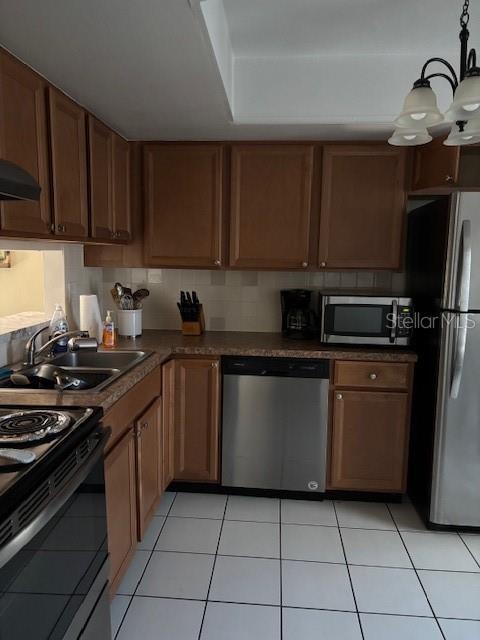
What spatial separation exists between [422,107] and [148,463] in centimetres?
183

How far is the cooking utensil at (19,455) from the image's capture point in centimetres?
115

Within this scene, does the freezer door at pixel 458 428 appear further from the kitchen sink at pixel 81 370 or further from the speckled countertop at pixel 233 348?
the kitchen sink at pixel 81 370

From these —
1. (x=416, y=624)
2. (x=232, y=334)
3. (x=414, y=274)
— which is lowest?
(x=416, y=624)

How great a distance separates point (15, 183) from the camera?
1.24 meters

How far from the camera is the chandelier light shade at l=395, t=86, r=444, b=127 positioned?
1441 mm

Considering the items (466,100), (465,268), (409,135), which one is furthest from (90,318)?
(466,100)

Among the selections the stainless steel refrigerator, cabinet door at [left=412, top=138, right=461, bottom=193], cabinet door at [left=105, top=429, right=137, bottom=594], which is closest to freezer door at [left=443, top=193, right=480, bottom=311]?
the stainless steel refrigerator

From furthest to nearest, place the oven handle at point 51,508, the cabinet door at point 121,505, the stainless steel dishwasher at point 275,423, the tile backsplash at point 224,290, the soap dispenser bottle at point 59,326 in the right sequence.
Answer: the tile backsplash at point 224,290
the stainless steel dishwasher at point 275,423
the soap dispenser bottle at point 59,326
the cabinet door at point 121,505
the oven handle at point 51,508

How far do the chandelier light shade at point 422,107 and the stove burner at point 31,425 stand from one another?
143 cm

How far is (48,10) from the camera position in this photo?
1.36 meters

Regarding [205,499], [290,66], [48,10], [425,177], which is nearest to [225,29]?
[290,66]

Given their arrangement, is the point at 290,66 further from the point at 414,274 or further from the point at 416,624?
the point at 416,624

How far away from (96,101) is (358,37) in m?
1.23

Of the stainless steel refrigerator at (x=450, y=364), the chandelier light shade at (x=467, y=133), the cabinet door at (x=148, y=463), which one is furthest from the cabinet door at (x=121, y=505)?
the chandelier light shade at (x=467, y=133)
